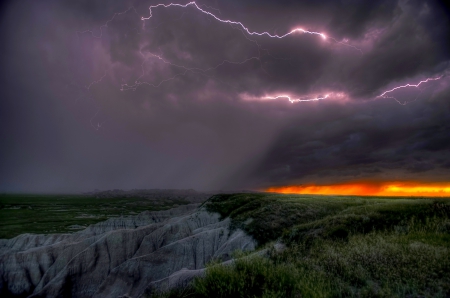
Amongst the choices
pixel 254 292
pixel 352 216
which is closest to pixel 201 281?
pixel 254 292

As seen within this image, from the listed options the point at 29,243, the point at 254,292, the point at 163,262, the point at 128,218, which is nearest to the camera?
the point at 254,292

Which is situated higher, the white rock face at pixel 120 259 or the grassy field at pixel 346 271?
the grassy field at pixel 346 271

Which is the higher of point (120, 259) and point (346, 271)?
point (346, 271)

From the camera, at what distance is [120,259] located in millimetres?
41062

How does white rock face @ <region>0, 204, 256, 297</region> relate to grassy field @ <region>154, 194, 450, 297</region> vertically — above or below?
below

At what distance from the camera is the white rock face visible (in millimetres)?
29266

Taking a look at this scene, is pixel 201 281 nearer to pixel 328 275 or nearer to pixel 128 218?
pixel 328 275

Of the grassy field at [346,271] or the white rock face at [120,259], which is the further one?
the white rock face at [120,259]

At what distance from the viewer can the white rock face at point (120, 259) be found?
29.3 metres

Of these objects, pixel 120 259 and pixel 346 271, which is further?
pixel 120 259

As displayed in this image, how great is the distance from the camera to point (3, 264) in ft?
151

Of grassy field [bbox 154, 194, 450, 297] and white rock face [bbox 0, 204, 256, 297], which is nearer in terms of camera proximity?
grassy field [bbox 154, 194, 450, 297]

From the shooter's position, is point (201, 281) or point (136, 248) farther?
point (136, 248)

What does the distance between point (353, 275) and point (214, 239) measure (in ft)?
94.3
